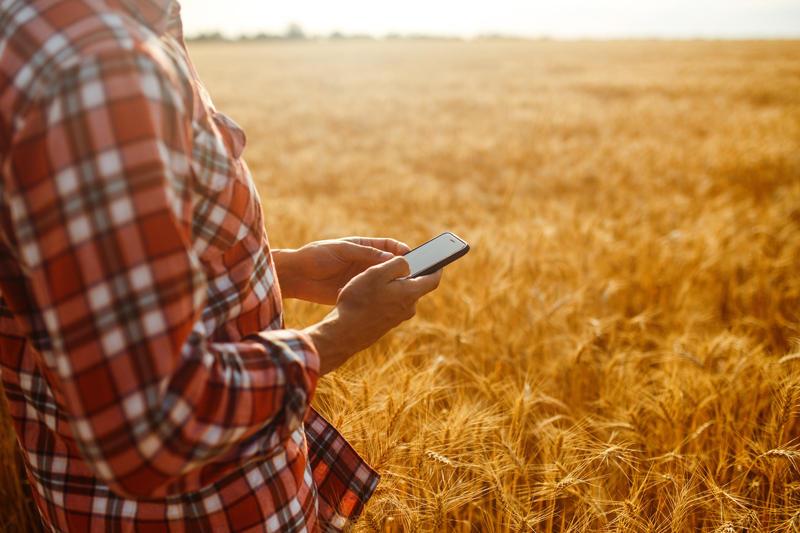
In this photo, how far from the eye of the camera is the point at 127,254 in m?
0.38

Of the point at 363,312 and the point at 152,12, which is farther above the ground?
the point at 152,12

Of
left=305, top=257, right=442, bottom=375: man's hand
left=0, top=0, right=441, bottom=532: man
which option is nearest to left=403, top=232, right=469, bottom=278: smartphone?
left=305, top=257, right=442, bottom=375: man's hand

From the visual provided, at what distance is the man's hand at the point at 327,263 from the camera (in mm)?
880

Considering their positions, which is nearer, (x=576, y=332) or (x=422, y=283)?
(x=422, y=283)

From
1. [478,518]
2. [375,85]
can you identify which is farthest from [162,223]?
[375,85]

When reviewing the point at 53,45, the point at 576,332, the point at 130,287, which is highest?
the point at 53,45

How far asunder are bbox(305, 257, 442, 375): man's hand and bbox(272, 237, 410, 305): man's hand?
0.18m

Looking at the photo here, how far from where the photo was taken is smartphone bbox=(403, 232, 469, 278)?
2.85ft

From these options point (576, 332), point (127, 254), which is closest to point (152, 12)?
point (127, 254)

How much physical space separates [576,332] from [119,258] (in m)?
1.65

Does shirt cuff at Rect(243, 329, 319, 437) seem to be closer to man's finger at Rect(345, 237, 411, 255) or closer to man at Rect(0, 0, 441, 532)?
man at Rect(0, 0, 441, 532)

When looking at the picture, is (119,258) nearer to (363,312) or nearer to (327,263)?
(363,312)

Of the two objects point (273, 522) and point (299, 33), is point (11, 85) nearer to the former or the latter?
point (273, 522)

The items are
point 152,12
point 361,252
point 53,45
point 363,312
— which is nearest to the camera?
point 53,45
